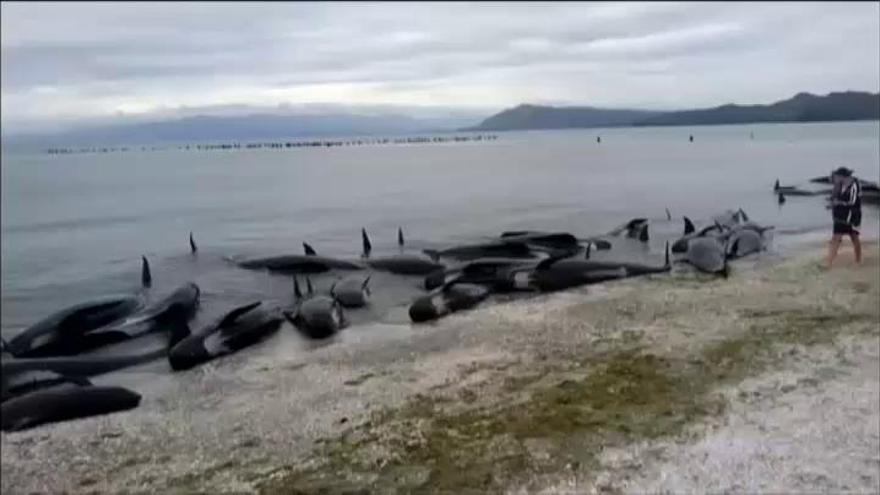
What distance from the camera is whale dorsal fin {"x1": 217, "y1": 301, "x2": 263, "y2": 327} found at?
839cm

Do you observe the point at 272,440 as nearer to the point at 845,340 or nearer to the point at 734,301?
the point at 845,340

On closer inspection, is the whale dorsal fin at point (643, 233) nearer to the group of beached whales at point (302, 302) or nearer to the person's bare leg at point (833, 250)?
the group of beached whales at point (302, 302)

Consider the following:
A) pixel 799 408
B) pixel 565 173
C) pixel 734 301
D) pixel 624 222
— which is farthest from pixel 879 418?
pixel 624 222

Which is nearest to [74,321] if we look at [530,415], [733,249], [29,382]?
[29,382]

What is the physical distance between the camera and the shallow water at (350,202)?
4848mm

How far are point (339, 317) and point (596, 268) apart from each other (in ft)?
12.8

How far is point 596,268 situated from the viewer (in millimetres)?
11367

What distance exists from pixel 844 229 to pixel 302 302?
6.43 m

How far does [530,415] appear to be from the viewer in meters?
5.61

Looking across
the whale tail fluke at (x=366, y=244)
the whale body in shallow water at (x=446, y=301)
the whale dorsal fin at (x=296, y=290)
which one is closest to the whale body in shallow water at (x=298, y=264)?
the whale dorsal fin at (x=296, y=290)

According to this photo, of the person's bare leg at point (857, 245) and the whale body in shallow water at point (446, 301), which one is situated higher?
the person's bare leg at point (857, 245)

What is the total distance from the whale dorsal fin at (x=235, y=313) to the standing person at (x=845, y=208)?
5851mm

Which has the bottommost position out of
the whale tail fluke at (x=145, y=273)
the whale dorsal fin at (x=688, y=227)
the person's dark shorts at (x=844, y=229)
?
Answer: the whale dorsal fin at (x=688, y=227)

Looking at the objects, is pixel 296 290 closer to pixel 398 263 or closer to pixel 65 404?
pixel 398 263
